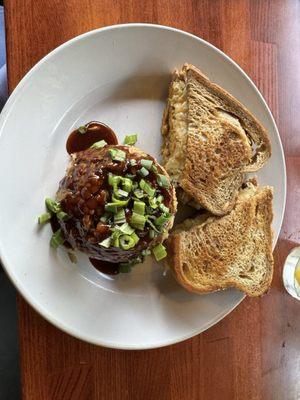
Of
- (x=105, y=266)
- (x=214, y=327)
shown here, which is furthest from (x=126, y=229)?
A: (x=214, y=327)

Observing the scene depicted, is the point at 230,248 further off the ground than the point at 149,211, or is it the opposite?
the point at 149,211

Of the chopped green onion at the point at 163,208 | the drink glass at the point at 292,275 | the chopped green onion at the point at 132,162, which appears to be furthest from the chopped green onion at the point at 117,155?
Answer: the drink glass at the point at 292,275

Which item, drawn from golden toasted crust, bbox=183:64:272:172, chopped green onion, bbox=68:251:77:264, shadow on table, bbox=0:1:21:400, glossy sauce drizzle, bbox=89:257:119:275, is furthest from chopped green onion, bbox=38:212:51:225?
golden toasted crust, bbox=183:64:272:172

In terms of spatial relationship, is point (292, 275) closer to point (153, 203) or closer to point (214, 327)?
point (214, 327)

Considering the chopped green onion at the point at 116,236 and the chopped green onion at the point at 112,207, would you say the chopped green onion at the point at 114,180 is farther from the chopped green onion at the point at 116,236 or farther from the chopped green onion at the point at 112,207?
the chopped green onion at the point at 116,236

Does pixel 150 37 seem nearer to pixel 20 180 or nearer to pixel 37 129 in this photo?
pixel 37 129

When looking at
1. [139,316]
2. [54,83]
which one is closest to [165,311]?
[139,316]
